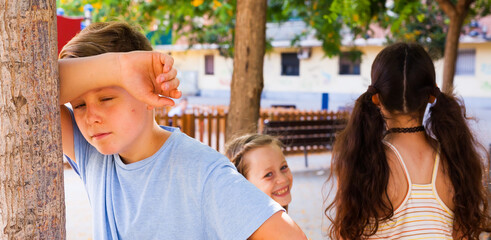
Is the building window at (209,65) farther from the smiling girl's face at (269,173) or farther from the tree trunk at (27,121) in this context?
the tree trunk at (27,121)

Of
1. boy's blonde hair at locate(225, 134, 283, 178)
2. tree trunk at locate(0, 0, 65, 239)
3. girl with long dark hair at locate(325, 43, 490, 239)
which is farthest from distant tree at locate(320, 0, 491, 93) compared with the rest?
tree trunk at locate(0, 0, 65, 239)

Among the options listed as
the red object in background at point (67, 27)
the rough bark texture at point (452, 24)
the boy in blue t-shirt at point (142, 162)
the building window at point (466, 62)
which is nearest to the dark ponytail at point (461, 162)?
the boy in blue t-shirt at point (142, 162)

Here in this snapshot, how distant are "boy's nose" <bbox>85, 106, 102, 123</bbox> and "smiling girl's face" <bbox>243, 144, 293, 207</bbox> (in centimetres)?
153

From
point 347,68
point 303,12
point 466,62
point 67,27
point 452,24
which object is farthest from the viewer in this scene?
point 347,68

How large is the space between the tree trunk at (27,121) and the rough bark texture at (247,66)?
3.46 m

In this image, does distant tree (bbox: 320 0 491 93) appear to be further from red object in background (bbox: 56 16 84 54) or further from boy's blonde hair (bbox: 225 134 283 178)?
red object in background (bbox: 56 16 84 54)

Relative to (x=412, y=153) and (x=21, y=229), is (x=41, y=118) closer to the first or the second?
(x=21, y=229)

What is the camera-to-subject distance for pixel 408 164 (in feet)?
7.40

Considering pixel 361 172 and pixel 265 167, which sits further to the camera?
pixel 265 167

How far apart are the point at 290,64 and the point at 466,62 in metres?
9.58

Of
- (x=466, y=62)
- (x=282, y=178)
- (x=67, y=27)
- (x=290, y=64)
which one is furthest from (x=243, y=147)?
(x=290, y=64)

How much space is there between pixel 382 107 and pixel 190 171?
4.53ft

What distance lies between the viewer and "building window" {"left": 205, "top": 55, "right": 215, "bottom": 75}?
32.2 m

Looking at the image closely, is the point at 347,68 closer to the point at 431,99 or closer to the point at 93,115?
the point at 431,99
